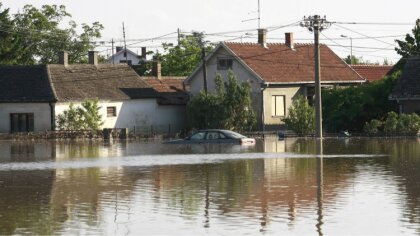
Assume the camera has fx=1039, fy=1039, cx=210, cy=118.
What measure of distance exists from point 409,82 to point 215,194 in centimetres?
4019

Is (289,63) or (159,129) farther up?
(289,63)

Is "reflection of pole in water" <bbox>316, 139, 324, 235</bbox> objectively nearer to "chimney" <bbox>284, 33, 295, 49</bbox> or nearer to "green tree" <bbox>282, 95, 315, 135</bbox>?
"green tree" <bbox>282, 95, 315, 135</bbox>

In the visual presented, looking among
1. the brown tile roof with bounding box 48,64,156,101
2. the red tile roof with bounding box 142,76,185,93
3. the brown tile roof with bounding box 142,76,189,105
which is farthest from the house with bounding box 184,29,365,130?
the brown tile roof with bounding box 48,64,156,101

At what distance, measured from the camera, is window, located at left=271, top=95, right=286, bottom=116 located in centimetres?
7394

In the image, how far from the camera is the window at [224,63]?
7488 centimetres

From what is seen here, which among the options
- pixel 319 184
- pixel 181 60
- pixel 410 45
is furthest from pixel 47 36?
pixel 319 184

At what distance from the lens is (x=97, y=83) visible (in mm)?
77188

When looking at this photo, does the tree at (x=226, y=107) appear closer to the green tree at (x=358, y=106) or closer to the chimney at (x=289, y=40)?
the green tree at (x=358, y=106)

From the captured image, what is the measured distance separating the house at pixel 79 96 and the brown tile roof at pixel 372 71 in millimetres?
15035

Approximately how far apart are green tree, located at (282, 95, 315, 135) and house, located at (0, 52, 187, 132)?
50.4 ft

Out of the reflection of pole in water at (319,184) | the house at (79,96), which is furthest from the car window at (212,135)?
the house at (79,96)

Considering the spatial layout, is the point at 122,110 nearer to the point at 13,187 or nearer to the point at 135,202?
the point at 13,187

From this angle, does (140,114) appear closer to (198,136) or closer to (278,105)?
(278,105)

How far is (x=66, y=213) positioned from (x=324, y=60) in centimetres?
5881
